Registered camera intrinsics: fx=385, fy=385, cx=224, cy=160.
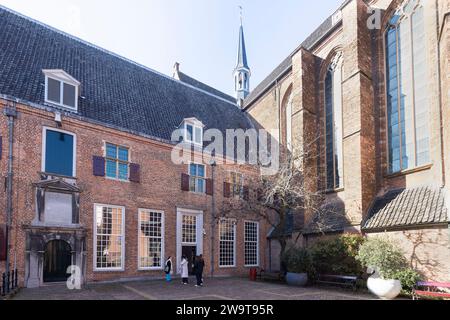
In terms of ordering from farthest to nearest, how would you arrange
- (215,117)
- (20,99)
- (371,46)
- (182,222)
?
(215,117), (182,222), (371,46), (20,99)

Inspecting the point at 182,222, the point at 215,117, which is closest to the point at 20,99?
the point at 182,222

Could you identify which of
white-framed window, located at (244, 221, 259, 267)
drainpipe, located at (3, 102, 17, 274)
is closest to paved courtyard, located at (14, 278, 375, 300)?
drainpipe, located at (3, 102, 17, 274)

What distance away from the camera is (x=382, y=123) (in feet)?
62.6

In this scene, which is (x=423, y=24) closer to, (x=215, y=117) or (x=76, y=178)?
(x=215, y=117)

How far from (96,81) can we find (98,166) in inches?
207

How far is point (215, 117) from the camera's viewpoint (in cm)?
2733

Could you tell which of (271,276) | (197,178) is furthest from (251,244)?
(197,178)

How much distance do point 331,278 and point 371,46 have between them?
11770 mm

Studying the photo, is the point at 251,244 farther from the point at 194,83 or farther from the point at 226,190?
the point at 194,83

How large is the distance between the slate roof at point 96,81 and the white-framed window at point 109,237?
13.8 feet

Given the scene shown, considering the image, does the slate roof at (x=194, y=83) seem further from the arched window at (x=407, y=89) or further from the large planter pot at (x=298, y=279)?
the large planter pot at (x=298, y=279)

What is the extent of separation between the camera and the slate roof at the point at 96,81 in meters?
17.1

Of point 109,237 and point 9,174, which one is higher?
point 9,174

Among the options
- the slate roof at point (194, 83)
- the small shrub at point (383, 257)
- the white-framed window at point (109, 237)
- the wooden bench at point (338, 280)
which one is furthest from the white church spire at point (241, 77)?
the small shrub at point (383, 257)
